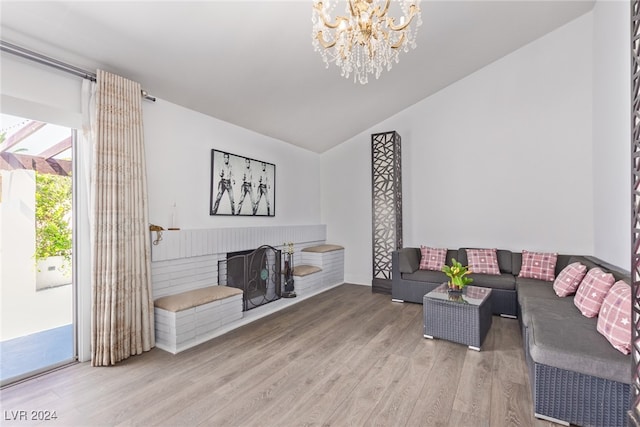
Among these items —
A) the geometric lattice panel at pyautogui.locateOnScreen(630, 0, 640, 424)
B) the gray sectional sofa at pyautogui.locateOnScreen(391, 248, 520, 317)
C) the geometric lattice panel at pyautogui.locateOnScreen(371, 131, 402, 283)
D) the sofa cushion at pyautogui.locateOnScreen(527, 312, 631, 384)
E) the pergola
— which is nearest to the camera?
the geometric lattice panel at pyautogui.locateOnScreen(630, 0, 640, 424)

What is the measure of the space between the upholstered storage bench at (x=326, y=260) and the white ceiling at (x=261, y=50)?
6.62 feet

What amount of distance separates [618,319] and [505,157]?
3273mm

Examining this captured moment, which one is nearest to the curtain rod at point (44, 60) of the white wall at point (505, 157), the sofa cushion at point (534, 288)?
the white wall at point (505, 157)

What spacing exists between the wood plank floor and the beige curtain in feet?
0.75

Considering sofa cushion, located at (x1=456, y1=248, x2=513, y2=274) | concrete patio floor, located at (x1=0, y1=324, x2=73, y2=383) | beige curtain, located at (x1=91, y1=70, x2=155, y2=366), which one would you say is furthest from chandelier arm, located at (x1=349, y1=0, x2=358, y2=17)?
sofa cushion, located at (x1=456, y1=248, x2=513, y2=274)

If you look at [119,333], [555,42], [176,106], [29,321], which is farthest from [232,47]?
[555,42]

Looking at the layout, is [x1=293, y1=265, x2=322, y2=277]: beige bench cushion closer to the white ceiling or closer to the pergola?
the white ceiling

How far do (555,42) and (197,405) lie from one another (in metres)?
6.04

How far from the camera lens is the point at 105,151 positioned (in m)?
2.68

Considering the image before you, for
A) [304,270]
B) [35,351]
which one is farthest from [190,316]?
[304,270]

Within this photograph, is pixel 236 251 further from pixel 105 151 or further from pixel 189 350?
pixel 105 151

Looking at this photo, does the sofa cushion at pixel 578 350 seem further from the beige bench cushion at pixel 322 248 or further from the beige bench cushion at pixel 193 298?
the beige bench cushion at pixel 322 248

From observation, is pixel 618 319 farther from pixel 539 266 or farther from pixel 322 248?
pixel 322 248

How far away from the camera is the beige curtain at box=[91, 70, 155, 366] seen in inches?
103
